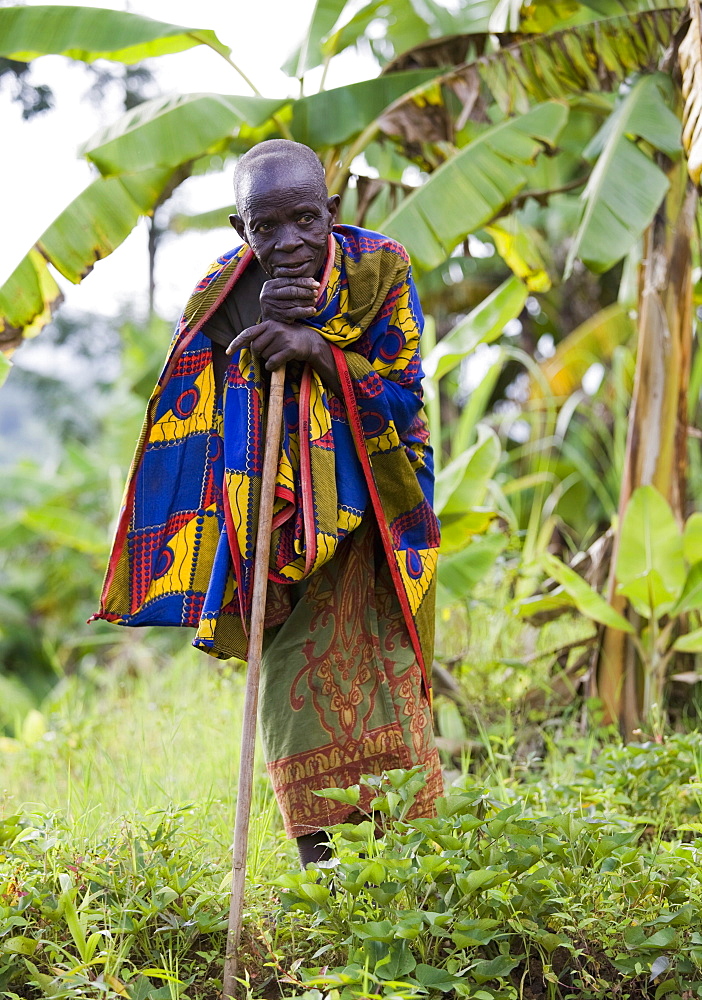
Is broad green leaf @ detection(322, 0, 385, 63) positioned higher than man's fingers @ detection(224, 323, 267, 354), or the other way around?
broad green leaf @ detection(322, 0, 385, 63)

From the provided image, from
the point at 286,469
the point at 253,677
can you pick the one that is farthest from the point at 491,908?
the point at 286,469

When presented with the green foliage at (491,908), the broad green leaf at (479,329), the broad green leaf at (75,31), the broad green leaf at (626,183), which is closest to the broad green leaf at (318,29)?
the broad green leaf at (75,31)

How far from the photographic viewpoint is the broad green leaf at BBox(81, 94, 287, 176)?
4066 millimetres

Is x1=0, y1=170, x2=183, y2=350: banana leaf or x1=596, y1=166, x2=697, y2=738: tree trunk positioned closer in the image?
x1=0, y1=170, x2=183, y2=350: banana leaf

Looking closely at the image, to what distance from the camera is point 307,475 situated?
238 centimetres

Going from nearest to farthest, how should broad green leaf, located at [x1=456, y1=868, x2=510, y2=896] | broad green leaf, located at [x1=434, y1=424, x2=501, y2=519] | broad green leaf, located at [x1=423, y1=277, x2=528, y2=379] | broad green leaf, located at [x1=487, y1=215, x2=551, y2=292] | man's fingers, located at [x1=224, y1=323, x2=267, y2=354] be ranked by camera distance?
1. broad green leaf, located at [x1=456, y1=868, x2=510, y2=896]
2. man's fingers, located at [x1=224, y1=323, x2=267, y2=354]
3. broad green leaf, located at [x1=434, y1=424, x2=501, y2=519]
4. broad green leaf, located at [x1=423, y1=277, x2=528, y2=379]
5. broad green leaf, located at [x1=487, y1=215, x2=551, y2=292]

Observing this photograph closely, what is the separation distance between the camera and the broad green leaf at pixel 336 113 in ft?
14.3

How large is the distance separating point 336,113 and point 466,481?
1.79 m

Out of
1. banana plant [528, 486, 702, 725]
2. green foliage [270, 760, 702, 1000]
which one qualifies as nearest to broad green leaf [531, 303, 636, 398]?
banana plant [528, 486, 702, 725]

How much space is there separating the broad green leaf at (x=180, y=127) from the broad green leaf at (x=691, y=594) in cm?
265

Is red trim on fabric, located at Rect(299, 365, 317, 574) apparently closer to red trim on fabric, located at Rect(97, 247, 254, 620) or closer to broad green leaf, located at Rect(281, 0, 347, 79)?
red trim on fabric, located at Rect(97, 247, 254, 620)

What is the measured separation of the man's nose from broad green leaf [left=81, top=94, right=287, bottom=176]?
202 cm

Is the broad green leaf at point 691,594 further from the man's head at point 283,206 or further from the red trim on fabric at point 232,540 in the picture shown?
the man's head at point 283,206

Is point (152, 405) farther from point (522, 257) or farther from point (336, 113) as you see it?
point (522, 257)
